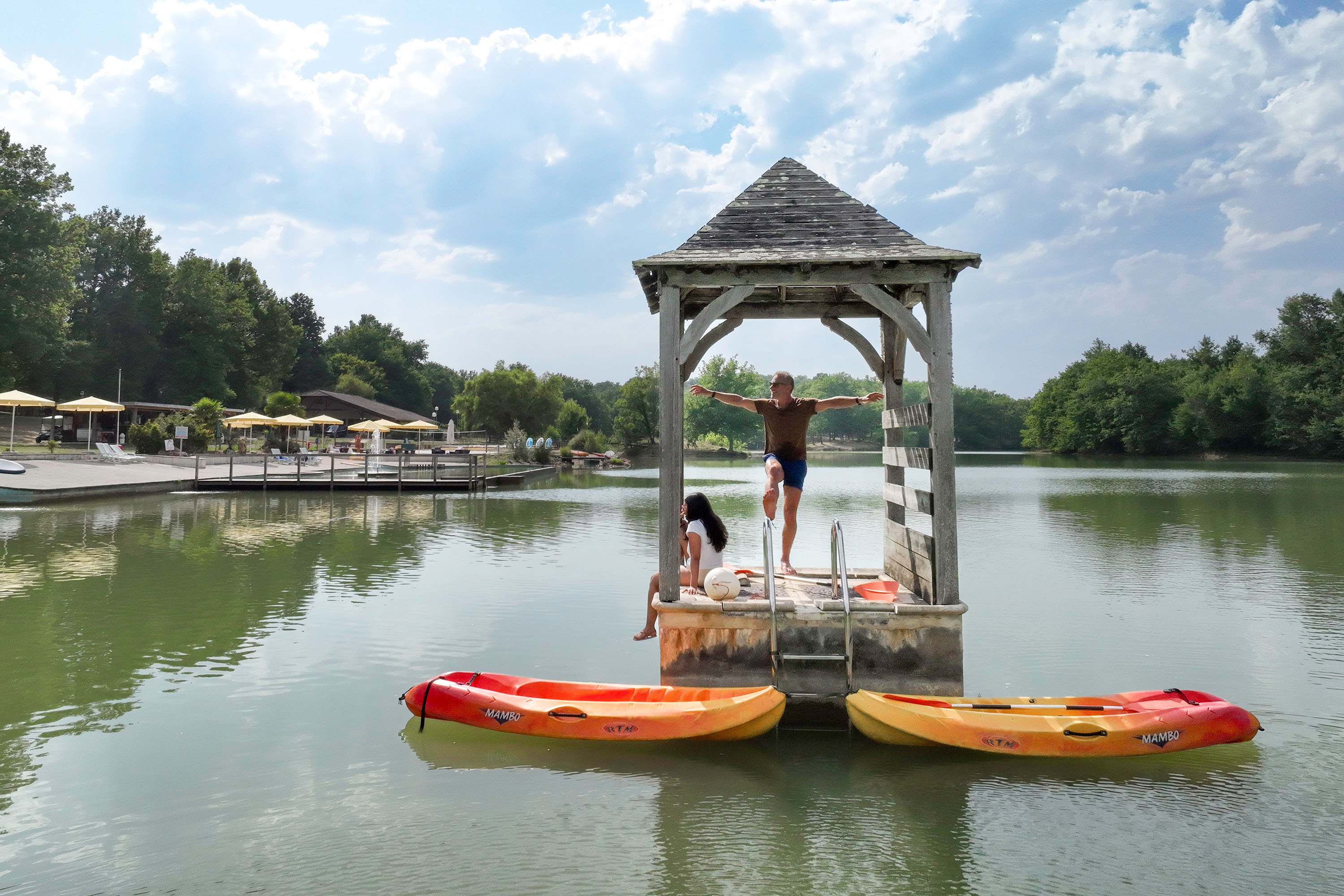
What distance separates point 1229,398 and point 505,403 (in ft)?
198

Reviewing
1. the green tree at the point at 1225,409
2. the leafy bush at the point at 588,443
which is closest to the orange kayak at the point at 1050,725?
the leafy bush at the point at 588,443

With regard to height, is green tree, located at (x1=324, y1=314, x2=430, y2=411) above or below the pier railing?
above

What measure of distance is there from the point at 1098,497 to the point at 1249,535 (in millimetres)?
11693

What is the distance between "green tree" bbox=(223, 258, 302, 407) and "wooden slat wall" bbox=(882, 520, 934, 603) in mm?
→ 69628

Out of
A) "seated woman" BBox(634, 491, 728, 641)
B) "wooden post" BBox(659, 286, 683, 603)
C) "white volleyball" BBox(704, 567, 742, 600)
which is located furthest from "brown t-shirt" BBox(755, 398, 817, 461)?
"white volleyball" BBox(704, 567, 742, 600)

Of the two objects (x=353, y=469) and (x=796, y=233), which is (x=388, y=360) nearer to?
(x=353, y=469)

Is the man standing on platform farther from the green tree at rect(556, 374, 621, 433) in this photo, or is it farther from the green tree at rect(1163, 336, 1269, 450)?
the green tree at rect(556, 374, 621, 433)

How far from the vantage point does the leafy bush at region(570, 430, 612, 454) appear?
206 feet

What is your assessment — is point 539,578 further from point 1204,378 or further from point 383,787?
point 1204,378

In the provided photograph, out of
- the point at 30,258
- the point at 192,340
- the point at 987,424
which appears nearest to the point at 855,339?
the point at 30,258

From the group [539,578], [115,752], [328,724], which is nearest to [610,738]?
[328,724]

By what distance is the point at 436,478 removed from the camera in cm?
3312

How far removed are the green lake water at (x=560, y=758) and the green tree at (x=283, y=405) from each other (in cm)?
4397

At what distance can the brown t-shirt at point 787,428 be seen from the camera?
7.81 m
